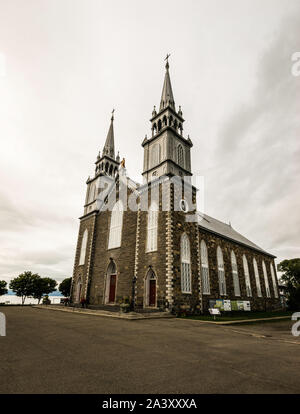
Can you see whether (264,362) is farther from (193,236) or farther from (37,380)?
(193,236)

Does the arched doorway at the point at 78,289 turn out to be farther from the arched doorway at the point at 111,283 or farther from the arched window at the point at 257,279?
the arched window at the point at 257,279

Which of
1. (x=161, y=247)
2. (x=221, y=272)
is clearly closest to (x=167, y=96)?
(x=161, y=247)

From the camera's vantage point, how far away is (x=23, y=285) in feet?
155

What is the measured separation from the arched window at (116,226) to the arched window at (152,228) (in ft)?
16.3

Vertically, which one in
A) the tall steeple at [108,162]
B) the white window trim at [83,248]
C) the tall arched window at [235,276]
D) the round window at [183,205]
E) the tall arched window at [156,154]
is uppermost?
the tall steeple at [108,162]

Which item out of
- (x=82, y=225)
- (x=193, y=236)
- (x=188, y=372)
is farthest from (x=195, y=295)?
(x=82, y=225)

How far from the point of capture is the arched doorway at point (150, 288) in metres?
19.2

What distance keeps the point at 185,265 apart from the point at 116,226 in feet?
33.4

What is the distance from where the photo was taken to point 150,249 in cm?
2059

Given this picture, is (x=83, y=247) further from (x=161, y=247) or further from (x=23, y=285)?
(x=23, y=285)

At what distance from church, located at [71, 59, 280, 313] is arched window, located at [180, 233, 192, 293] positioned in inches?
3.4

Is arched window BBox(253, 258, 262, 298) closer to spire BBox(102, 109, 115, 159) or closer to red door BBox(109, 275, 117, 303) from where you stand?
red door BBox(109, 275, 117, 303)

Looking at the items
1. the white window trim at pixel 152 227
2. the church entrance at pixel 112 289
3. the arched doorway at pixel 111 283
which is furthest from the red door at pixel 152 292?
the church entrance at pixel 112 289
